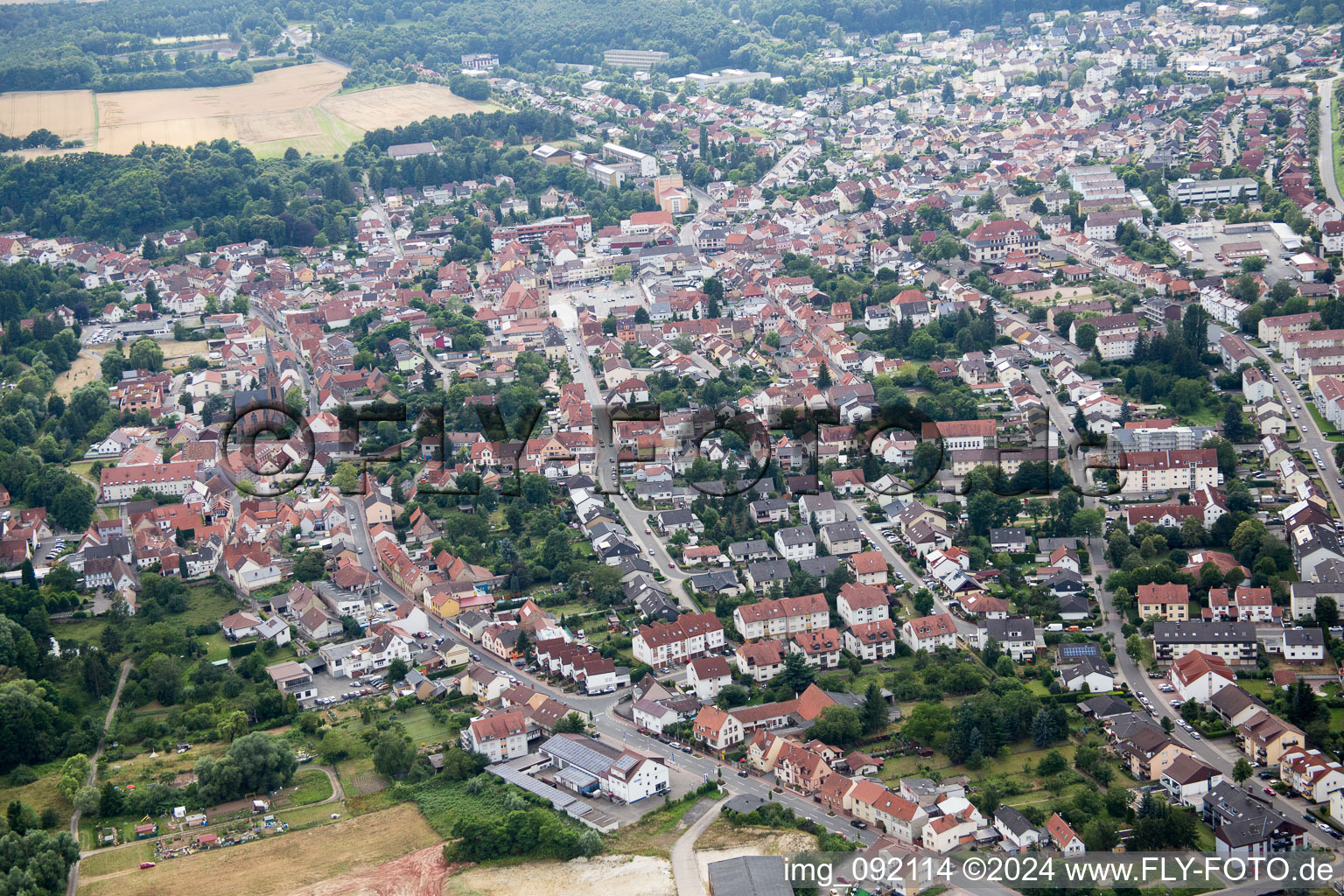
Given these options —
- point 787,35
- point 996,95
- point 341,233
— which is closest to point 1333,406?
point 341,233

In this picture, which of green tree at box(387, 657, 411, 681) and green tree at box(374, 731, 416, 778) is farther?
green tree at box(387, 657, 411, 681)

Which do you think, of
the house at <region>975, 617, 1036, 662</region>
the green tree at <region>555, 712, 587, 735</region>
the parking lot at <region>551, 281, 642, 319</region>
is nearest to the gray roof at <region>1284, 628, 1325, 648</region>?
the house at <region>975, 617, 1036, 662</region>

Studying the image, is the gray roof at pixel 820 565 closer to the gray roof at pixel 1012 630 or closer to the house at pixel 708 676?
the gray roof at pixel 1012 630

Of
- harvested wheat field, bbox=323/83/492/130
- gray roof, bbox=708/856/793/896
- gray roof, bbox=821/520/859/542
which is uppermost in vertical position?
harvested wheat field, bbox=323/83/492/130

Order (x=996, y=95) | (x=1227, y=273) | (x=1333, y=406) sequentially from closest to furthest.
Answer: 1. (x=1333, y=406)
2. (x=1227, y=273)
3. (x=996, y=95)

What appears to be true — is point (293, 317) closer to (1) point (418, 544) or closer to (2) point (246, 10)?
(1) point (418, 544)

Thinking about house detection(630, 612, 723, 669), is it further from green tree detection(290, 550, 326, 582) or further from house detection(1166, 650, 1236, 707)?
house detection(1166, 650, 1236, 707)

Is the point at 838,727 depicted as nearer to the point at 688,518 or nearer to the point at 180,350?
the point at 688,518
